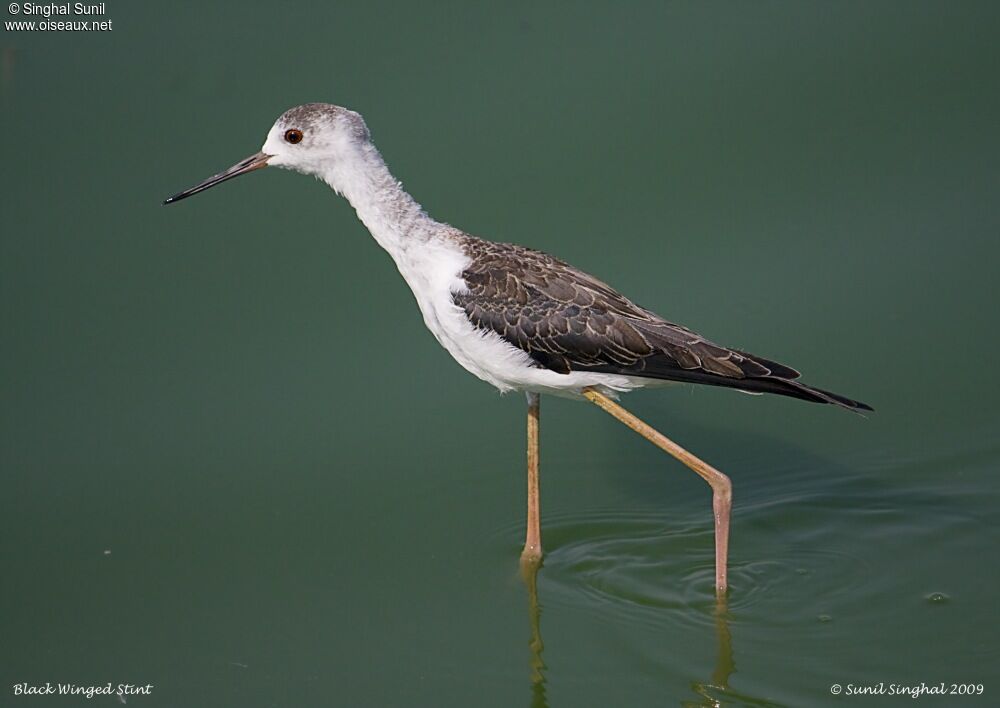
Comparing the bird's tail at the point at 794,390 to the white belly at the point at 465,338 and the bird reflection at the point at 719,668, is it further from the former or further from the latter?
the bird reflection at the point at 719,668

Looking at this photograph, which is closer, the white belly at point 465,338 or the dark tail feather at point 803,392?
the dark tail feather at point 803,392

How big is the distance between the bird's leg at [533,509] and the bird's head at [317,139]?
1756 millimetres

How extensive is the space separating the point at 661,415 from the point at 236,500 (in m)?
2.77

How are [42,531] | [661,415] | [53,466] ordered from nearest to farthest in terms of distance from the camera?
[42,531] < [53,466] < [661,415]

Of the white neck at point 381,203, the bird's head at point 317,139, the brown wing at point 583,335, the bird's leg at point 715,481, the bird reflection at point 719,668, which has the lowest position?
the bird reflection at point 719,668

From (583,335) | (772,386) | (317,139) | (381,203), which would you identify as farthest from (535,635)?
(317,139)

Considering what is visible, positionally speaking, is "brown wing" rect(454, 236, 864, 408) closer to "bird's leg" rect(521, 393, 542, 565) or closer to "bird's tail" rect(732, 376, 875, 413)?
"bird's tail" rect(732, 376, 875, 413)

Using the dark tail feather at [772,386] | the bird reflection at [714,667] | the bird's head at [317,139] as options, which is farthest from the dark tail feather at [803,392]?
the bird's head at [317,139]

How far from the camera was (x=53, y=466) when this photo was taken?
27.2ft

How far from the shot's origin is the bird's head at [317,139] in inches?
295

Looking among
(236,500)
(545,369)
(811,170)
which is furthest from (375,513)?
(811,170)

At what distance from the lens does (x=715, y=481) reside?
746 centimetres

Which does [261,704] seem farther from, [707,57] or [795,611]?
[707,57]

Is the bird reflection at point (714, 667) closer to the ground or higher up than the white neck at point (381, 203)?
closer to the ground
